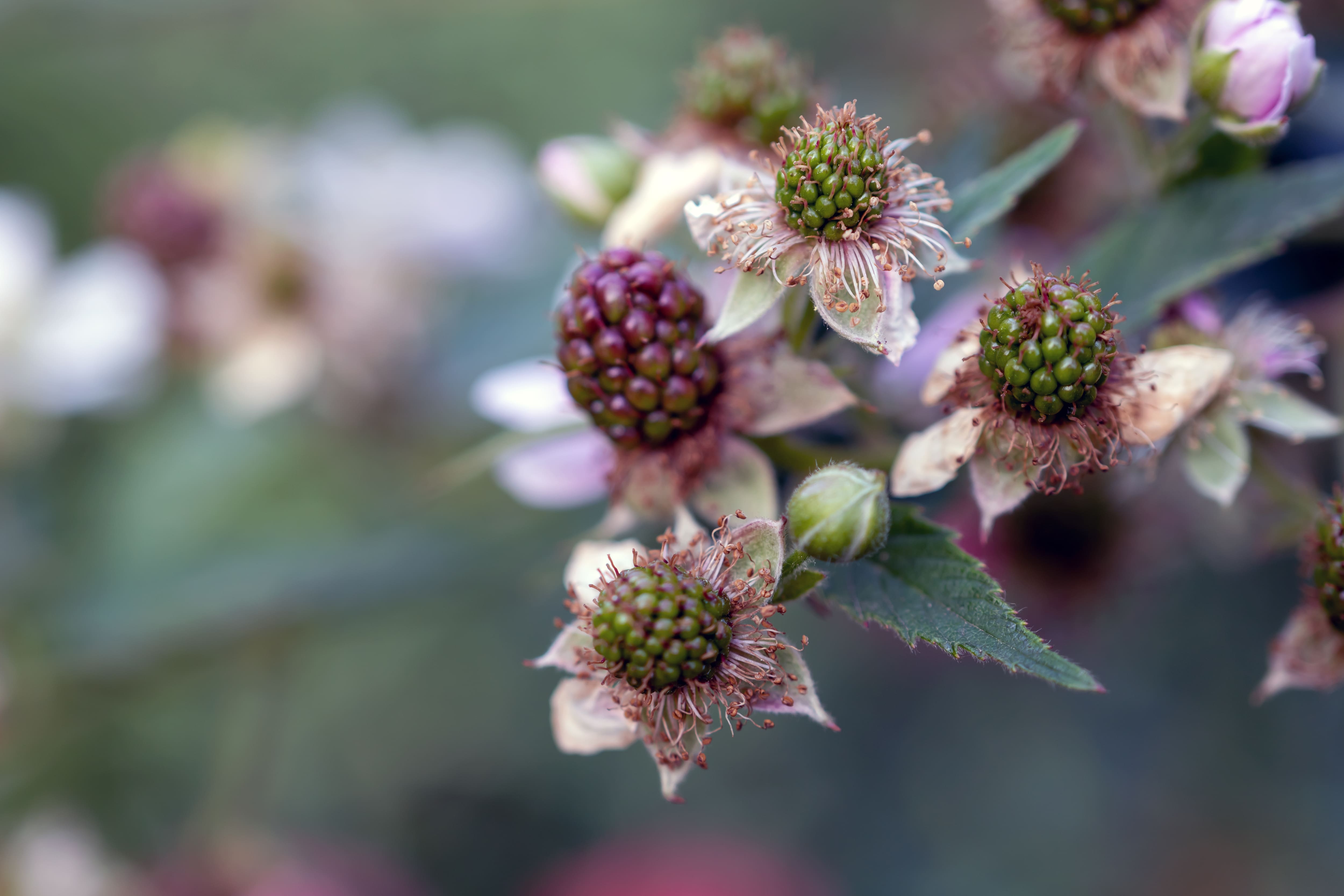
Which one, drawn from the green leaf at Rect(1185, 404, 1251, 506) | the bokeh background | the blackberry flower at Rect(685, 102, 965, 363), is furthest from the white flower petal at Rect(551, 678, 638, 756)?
the bokeh background

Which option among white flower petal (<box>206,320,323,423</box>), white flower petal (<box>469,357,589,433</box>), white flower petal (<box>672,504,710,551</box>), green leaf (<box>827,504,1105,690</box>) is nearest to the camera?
green leaf (<box>827,504,1105,690</box>)

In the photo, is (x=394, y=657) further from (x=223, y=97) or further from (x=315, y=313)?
(x=223, y=97)

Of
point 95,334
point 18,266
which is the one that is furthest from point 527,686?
point 18,266

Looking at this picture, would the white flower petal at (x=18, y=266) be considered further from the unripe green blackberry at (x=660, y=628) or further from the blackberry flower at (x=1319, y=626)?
the blackberry flower at (x=1319, y=626)

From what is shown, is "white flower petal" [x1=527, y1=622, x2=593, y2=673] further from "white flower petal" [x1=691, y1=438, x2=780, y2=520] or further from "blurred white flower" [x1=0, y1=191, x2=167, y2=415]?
"blurred white flower" [x1=0, y1=191, x2=167, y2=415]

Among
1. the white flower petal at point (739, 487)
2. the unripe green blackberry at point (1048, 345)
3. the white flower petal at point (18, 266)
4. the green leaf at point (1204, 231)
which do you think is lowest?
the white flower petal at point (18, 266)

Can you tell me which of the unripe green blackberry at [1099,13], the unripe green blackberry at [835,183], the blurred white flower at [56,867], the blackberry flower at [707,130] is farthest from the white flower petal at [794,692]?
the blurred white flower at [56,867]

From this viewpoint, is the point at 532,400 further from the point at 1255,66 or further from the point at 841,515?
the point at 1255,66
